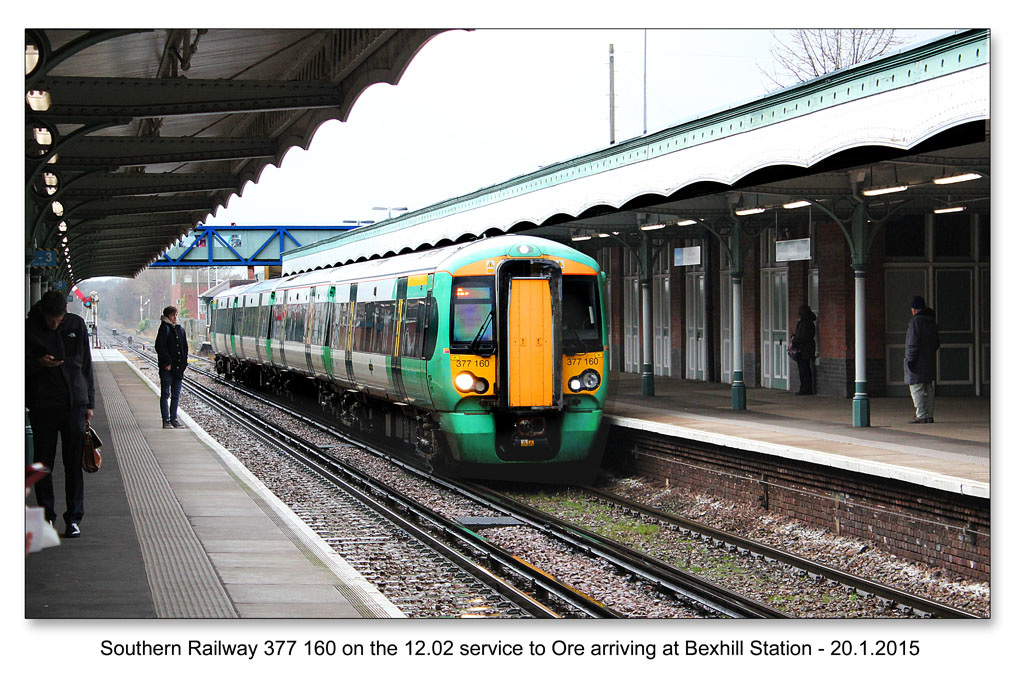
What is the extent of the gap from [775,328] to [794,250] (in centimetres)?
560

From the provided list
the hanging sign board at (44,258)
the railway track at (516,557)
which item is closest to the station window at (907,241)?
the railway track at (516,557)

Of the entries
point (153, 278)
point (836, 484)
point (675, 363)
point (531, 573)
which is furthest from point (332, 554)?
point (153, 278)

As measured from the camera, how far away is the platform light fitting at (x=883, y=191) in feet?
41.8

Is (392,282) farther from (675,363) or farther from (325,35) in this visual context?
(675,363)

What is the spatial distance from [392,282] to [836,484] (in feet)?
21.9

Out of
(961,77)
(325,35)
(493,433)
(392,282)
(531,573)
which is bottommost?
(531,573)

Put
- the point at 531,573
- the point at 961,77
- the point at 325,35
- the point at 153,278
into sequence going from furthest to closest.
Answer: the point at 153,278
the point at 325,35
the point at 531,573
the point at 961,77

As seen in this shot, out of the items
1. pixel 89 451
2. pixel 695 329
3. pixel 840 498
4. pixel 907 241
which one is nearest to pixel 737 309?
pixel 907 241

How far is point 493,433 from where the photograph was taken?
12.8 m

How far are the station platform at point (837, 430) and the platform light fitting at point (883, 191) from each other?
2.57 meters

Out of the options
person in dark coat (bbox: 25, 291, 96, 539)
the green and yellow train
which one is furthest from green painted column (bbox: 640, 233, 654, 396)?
person in dark coat (bbox: 25, 291, 96, 539)

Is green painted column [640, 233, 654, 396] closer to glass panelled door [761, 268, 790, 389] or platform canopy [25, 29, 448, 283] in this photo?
glass panelled door [761, 268, 790, 389]

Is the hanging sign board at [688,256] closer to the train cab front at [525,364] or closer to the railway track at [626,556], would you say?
the train cab front at [525,364]

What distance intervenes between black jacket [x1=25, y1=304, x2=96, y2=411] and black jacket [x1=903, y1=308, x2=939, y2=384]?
895cm
